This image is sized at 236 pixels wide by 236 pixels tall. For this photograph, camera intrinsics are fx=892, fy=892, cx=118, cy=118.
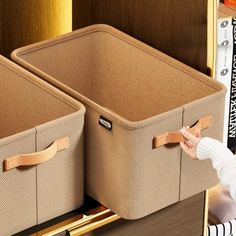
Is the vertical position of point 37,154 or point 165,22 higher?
point 165,22

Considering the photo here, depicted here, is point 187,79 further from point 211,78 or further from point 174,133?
point 174,133

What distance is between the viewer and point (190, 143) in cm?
171

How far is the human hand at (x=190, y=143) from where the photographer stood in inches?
66.9

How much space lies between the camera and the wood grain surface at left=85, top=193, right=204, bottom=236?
5.98 ft

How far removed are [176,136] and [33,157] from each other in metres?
0.29

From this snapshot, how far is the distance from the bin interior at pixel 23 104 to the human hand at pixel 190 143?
23 centimetres

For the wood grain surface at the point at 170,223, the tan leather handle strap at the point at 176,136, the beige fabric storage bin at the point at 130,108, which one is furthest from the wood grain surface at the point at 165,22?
the wood grain surface at the point at 170,223

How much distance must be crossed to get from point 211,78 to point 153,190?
10.4 inches

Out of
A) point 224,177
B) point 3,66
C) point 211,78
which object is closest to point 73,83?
point 3,66

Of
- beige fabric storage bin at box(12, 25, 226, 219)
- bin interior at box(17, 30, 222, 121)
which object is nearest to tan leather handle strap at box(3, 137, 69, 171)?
beige fabric storage bin at box(12, 25, 226, 219)

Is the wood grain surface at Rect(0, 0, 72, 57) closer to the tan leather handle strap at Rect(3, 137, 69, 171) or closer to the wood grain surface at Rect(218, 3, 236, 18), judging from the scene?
the wood grain surface at Rect(218, 3, 236, 18)

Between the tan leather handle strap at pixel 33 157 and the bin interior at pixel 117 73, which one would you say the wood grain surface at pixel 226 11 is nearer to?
the bin interior at pixel 117 73

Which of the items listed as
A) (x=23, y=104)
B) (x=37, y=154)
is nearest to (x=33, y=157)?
(x=37, y=154)

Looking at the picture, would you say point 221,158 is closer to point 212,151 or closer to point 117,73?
point 212,151
